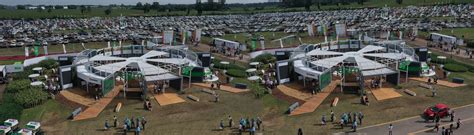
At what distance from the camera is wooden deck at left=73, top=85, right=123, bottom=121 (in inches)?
1844

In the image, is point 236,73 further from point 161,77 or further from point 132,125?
point 132,125

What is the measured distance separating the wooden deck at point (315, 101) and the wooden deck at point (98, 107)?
2169 cm

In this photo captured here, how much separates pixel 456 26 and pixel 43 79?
109 metres

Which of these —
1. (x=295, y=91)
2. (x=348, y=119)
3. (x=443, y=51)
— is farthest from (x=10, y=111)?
(x=443, y=51)

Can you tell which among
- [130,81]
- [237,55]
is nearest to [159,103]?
[130,81]

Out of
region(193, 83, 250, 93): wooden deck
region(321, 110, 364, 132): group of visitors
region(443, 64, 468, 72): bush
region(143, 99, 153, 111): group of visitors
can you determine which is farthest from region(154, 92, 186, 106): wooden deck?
region(443, 64, 468, 72): bush

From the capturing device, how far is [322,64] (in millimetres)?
60000

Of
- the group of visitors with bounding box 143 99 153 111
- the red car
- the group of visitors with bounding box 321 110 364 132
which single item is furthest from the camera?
the group of visitors with bounding box 143 99 153 111

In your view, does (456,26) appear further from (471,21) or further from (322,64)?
(322,64)

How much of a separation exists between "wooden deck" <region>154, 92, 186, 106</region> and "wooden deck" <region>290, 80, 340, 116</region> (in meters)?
14.4

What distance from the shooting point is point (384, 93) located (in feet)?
176

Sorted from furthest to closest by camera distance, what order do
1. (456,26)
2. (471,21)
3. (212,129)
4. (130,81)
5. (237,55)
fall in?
(471,21) → (456,26) → (237,55) → (130,81) → (212,129)

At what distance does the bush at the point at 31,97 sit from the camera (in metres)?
50.2

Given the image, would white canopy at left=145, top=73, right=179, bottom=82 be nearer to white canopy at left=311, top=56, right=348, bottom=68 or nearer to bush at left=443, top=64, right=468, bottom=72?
white canopy at left=311, top=56, right=348, bottom=68
